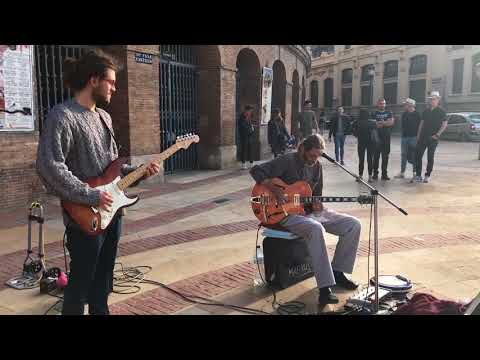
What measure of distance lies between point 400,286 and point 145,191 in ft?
22.5

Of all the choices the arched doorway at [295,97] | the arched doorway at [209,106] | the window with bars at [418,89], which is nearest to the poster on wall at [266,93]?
the arched doorway at [209,106]

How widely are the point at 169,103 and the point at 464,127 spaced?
19.0m

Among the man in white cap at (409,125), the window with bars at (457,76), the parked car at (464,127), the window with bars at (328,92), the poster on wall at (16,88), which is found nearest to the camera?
the poster on wall at (16,88)

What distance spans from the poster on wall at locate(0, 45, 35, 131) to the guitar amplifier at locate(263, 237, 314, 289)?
5705 mm

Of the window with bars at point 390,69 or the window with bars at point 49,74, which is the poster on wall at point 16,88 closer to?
the window with bars at point 49,74

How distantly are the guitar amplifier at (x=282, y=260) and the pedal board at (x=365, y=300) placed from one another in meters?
0.70

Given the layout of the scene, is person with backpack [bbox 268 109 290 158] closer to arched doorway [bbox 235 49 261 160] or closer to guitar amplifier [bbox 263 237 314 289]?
arched doorway [bbox 235 49 261 160]

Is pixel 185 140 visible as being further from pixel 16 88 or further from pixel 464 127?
pixel 464 127

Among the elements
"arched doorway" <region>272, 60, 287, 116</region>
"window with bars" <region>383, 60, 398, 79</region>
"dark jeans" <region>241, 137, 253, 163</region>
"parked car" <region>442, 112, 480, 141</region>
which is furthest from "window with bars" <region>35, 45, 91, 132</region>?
"window with bars" <region>383, 60, 398, 79</region>

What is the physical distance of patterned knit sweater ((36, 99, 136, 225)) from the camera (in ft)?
9.71

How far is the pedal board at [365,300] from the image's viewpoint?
3994mm

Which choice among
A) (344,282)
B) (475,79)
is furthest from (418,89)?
(344,282)

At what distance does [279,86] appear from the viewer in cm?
2044
